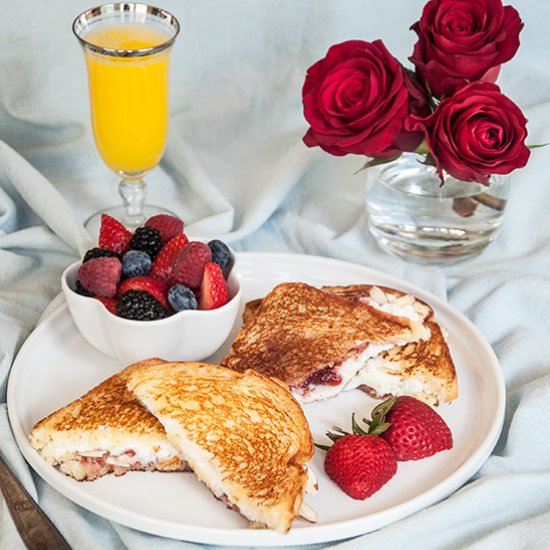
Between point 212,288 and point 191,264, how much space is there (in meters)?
0.08

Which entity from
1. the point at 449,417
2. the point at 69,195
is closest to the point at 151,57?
the point at 69,195

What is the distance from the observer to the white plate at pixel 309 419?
216 cm

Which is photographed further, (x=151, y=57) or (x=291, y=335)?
(x=151, y=57)

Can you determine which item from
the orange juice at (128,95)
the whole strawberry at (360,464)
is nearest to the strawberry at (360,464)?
the whole strawberry at (360,464)

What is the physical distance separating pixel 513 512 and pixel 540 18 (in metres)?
2.06

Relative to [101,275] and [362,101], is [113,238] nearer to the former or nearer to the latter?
[101,275]

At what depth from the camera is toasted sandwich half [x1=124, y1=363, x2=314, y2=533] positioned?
2.14m

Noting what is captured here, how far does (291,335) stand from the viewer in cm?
264

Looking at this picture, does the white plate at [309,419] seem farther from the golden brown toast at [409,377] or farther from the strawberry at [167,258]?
the strawberry at [167,258]

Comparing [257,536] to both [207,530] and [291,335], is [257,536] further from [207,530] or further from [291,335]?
[291,335]

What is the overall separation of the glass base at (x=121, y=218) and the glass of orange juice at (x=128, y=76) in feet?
0.56

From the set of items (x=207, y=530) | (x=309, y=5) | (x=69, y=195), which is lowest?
(x=69, y=195)

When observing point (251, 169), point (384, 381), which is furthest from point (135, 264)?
point (251, 169)

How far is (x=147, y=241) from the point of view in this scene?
269 centimetres
